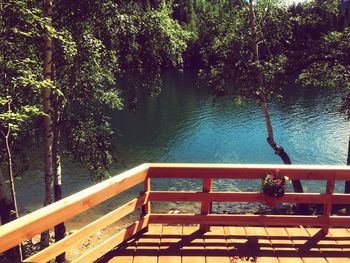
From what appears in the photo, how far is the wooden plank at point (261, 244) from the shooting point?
6309mm

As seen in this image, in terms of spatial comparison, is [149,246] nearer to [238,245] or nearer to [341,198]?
[238,245]

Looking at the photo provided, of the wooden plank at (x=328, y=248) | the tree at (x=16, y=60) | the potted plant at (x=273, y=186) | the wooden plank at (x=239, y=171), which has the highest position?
A: the tree at (x=16, y=60)

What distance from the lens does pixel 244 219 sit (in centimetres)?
705

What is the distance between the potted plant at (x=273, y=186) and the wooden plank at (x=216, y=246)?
113 centimetres

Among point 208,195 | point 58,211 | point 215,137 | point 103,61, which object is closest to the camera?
point 58,211

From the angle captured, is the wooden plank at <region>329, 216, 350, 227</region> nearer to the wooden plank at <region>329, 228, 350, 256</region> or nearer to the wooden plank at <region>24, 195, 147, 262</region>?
the wooden plank at <region>329, 228, 350, 256</region>

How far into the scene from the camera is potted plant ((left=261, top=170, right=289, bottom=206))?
6613 mm

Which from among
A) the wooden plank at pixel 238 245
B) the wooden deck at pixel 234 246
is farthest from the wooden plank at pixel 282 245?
the wooden plank at pixel 238 245

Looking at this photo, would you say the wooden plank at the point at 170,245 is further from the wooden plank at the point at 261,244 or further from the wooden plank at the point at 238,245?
the wooden plank at the point at 261,244

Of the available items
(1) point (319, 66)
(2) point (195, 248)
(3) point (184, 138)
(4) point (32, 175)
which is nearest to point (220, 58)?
(1) point (319, 66)

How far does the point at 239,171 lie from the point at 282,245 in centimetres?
151

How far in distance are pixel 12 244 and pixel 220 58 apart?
18.3 metres

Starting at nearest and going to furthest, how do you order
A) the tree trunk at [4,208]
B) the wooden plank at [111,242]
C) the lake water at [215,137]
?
the wooden plank at [111,242] → the tree trunk at [4,208] → the lake water at [215,137]

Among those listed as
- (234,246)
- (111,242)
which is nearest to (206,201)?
(234,246)
